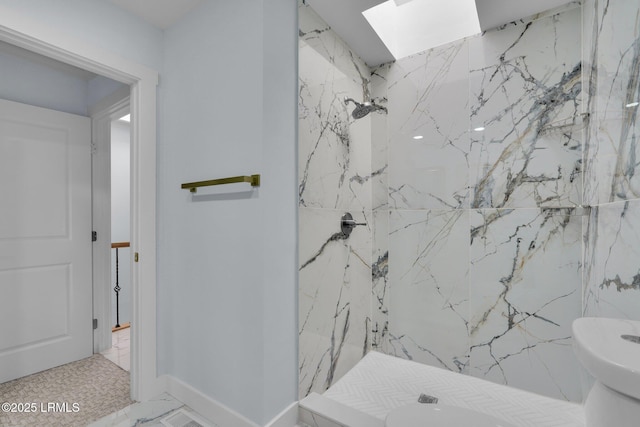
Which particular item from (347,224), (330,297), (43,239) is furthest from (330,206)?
(43,239)

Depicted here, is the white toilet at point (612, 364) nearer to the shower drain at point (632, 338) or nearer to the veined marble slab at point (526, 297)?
the shower drain at point (632, 338)

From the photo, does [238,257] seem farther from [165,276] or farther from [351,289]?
[351,289]

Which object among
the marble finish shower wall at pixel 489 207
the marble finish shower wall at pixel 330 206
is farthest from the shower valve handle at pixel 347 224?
the marble finish shower wall at pixel 489 207

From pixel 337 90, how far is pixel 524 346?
1910mm

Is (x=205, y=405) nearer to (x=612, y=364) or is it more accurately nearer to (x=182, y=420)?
(x=182, y=420)

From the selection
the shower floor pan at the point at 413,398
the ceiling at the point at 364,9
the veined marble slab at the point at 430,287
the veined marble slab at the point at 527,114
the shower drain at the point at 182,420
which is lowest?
the shower drain at the point at 182,420

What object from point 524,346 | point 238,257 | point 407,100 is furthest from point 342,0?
point 524,346

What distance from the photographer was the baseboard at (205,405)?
1513 mm

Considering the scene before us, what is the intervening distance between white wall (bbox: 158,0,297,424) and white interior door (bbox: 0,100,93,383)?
3.50ft

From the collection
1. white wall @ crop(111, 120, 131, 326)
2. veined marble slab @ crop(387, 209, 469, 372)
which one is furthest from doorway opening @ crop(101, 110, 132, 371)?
veined marble slab @ crop(387, 209, 469, 372)

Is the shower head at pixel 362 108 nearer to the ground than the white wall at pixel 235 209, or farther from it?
farther from it

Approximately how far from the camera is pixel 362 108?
2.23 meters

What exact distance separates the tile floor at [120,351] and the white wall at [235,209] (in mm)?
722

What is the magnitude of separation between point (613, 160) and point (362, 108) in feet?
4.76
